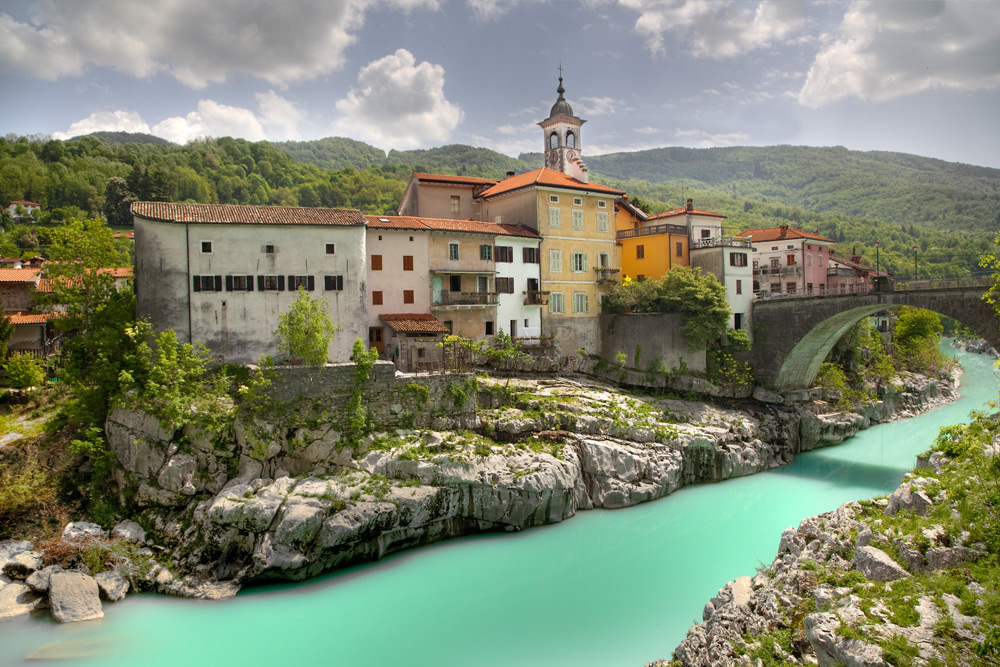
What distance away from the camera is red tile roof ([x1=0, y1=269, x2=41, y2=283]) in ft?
122

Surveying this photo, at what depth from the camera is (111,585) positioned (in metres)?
21.3

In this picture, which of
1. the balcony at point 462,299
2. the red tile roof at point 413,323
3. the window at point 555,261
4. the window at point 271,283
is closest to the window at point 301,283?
the window at point 271,283

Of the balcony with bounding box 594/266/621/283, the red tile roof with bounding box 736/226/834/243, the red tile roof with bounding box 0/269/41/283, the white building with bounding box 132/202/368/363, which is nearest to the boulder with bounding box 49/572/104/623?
the white building with bounding box 132/202/368/363

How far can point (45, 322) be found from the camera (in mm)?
35312

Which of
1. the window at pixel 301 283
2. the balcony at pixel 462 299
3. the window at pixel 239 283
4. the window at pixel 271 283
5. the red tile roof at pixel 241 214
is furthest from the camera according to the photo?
the balcony at pixel 462 299

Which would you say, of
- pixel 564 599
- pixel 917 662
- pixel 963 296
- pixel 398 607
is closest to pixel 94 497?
pixel 398 607

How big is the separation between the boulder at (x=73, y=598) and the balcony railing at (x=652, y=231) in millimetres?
36812

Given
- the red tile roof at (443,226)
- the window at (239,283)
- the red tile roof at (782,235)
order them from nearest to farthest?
1. the window at (239,283)
2. the red tile roof at (443,226)
3. the red tile roof at (782,235)

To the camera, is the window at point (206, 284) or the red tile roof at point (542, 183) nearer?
the window at point (206, 284)

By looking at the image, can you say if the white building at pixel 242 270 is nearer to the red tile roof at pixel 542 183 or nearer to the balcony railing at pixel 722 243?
the red tile roof at pixel 542 183

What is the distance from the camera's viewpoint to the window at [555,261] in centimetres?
4016

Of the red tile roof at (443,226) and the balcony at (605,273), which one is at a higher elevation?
the red tile roof at (443,226)

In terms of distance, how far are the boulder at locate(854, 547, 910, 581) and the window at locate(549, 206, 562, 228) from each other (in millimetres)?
29176

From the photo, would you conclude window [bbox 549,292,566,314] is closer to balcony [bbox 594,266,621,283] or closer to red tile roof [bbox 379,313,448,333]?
balcony [bbox 594,266,621,283]
